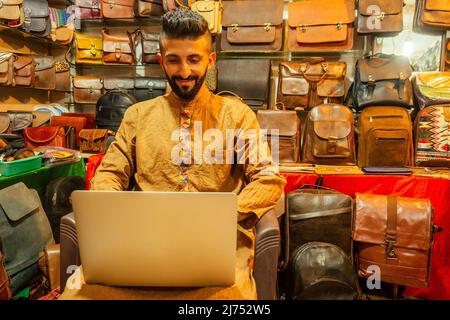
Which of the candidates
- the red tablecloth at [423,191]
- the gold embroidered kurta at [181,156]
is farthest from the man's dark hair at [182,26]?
the red tablecloth at [423,191]

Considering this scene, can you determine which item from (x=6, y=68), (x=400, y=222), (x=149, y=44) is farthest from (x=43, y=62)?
(x=400, y=222)

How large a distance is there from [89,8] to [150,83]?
1.04 meters

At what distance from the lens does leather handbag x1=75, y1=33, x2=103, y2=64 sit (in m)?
3.54

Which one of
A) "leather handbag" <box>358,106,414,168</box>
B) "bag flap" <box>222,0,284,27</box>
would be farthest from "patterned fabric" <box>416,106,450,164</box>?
"bag flap" <box>222,0,284,27</box>

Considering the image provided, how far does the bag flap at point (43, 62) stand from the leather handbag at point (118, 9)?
2.38 feet

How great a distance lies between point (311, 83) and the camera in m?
2.97

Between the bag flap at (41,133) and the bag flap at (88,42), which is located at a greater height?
the bag flap at (88,42)

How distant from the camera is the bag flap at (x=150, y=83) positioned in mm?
3371

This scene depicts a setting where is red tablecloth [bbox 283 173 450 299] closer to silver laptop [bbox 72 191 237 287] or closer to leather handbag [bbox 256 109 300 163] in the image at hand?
leather handbag [bbox 256 109 300 163]

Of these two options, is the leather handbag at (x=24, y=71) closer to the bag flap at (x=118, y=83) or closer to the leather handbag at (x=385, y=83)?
the bag flap at (x=118, y=83)

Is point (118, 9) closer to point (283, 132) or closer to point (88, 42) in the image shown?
point (88, 42)

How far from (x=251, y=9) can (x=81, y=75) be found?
2033 millimetres

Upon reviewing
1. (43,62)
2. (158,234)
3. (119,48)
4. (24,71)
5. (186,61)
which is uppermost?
(119,48)
